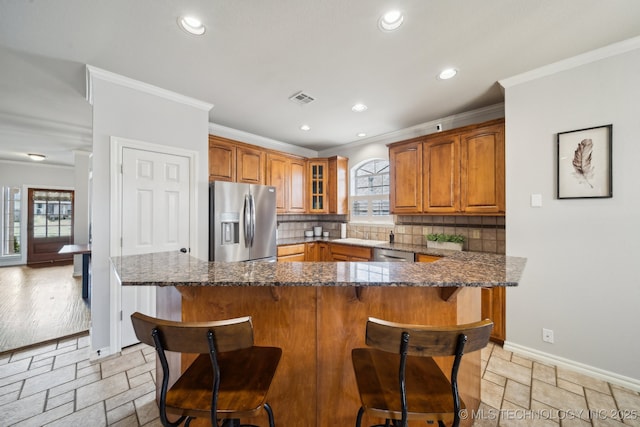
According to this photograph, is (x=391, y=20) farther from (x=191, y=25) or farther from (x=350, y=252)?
(x=350, y=252)

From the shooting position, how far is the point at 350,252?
387 centimetres

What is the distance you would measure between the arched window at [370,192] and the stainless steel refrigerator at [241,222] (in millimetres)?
1599

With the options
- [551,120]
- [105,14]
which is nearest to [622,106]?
[551,120]

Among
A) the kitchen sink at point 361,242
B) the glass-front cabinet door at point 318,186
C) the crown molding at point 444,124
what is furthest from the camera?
the glass-front cabinet door at point 318,186

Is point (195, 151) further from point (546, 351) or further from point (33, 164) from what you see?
point (33, 164)

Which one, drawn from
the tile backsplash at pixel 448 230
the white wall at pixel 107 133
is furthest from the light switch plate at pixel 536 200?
the white wall at pixel 107 133

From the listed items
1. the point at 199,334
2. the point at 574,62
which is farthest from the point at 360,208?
the point at 199,334

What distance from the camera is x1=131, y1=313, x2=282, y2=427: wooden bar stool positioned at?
87 centimetres

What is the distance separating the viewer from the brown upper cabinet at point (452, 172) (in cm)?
273

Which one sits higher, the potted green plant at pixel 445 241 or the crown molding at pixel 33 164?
the crown molding at pixel 33 164

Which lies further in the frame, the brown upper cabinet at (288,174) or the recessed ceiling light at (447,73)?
the brown upper cabinet at (288,174)

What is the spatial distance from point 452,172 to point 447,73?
1.10 metres

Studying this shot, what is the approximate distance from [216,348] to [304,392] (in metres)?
0.75

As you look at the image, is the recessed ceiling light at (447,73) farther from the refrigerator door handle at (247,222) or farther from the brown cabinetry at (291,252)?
the brown cabinetry at (291,252)
